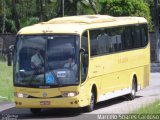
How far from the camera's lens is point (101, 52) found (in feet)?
69.4

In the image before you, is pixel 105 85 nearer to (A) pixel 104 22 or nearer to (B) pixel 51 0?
(A) pixel 104 22

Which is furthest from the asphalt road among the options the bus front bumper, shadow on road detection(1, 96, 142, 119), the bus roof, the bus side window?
the bus roof

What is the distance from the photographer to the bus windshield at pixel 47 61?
749 inches

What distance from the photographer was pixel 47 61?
19.2m

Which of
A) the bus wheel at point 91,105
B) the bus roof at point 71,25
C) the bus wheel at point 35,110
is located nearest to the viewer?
the bus roof at point 71,25

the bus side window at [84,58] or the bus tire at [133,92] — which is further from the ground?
the bus side window at [84,58]

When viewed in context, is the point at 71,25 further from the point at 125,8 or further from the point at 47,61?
the point at 125,8

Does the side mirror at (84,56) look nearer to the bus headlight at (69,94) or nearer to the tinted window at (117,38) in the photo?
the tinted window at (117,38)

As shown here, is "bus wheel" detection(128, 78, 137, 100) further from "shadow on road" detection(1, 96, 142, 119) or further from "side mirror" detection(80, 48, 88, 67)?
"side mirror" detection(80, 48, 88, 67)

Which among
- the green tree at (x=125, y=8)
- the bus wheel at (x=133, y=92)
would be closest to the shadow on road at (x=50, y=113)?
the bus wheel at (x=133, y=92)

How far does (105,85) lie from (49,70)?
3.07 meters

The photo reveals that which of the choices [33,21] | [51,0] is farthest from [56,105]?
[33,21]

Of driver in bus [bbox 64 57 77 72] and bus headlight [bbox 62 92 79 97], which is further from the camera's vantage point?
driver in bus [bbox 64 57 77 72]

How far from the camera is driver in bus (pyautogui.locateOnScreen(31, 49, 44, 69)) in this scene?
1922cm
